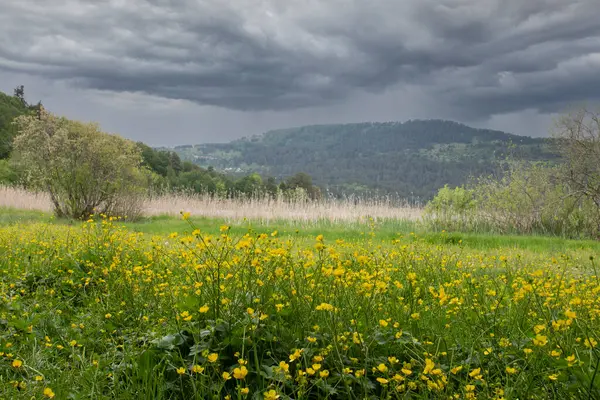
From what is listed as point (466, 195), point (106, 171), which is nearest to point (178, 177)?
point (106, 171)

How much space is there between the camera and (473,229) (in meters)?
18.2

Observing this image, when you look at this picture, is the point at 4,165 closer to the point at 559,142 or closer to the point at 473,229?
the point at 473,229

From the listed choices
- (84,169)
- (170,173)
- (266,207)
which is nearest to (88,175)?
(84,169)

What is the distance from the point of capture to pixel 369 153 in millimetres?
142625

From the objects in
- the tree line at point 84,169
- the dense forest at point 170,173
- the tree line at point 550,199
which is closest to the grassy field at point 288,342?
the tree line at point 84,169

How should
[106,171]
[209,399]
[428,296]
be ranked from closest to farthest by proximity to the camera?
[209,399] < [428,296] < [106,171]

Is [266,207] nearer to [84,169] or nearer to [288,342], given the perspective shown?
[84,169]

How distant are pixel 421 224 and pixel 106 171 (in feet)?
44.8

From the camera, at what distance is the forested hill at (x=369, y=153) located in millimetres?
100188

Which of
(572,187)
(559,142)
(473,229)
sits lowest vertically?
(473,229)

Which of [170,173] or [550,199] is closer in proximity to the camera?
[550,199]

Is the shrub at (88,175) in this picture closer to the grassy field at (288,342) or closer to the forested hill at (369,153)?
the grassy field at (288,342)

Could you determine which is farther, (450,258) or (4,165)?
(4,165)

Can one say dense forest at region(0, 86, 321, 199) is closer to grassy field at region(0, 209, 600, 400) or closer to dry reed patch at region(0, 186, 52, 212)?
dry reed patch at region(0, 186, 52, 212)
